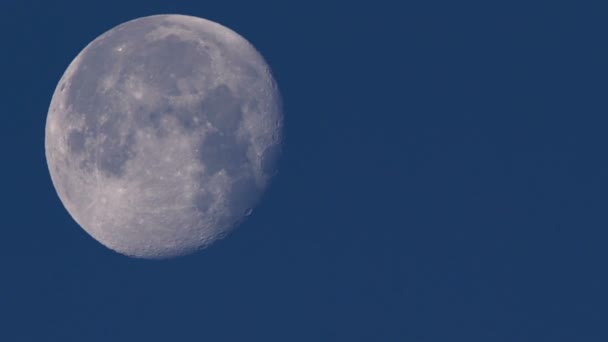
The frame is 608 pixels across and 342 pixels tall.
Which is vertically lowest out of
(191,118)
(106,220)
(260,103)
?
(106,220)

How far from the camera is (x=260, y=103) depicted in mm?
23688

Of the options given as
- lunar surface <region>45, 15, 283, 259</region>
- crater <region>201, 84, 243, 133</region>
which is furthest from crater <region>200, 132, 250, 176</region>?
crater <region>201, 84, 243, 133</region>

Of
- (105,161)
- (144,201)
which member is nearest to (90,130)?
(105,161)

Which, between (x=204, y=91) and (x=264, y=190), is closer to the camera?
(x=204, y=91)

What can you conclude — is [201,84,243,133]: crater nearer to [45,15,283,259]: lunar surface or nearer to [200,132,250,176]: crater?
[45,15,283,259]: lunar surface

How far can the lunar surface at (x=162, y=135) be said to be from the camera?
22172mm

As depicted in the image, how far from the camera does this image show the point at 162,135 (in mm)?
22125

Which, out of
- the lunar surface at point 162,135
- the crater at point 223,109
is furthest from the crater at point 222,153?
the crater at point 223,109

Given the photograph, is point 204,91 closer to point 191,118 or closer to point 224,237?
point 191,118

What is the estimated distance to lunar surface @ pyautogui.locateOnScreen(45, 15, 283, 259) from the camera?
22.2 meters

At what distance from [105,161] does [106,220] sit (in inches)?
77.4

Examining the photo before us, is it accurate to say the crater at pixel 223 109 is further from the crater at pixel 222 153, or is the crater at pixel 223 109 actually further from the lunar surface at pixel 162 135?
the crater at pixel 222 153

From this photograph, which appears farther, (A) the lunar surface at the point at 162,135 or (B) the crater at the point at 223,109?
(B) the crater at the point at 223,109

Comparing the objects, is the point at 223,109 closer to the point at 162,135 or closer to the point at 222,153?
the point at 222,153
